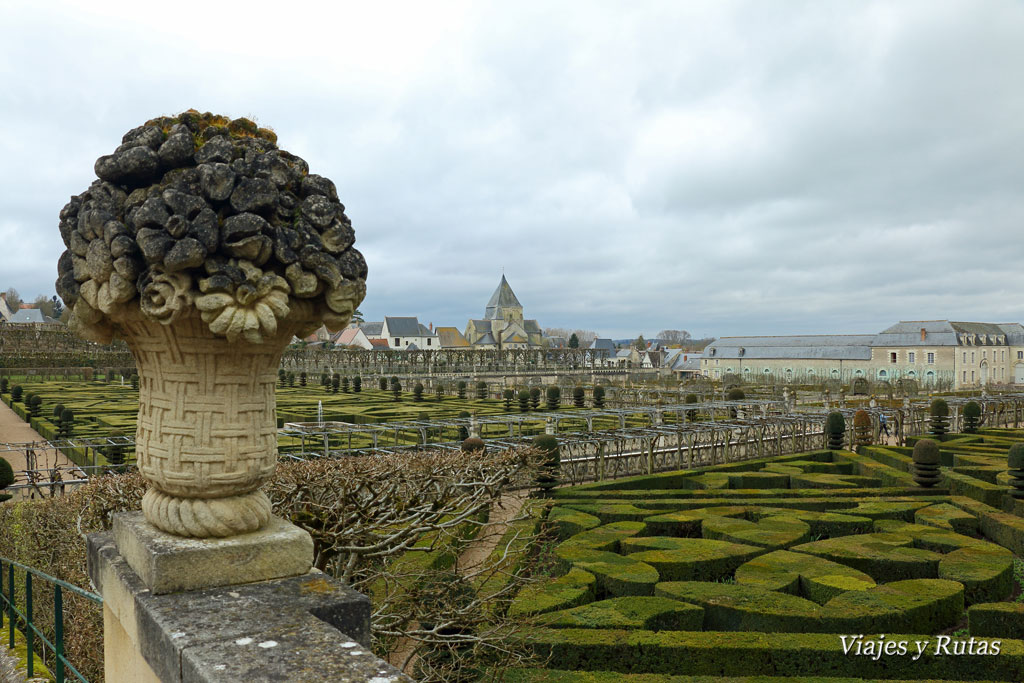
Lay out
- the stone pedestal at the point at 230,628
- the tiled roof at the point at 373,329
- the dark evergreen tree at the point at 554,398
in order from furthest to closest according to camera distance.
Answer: the tiled roof at the point at 373,329, the dark evergreen tree at the point at 554,398, the stone pedestal at the point at 230,628

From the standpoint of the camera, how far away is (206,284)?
97.9 inches

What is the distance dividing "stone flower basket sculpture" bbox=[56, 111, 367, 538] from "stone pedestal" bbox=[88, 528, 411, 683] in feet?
0.82

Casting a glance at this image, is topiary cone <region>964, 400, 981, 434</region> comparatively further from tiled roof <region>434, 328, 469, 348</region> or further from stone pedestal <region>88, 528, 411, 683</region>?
tiled roof <region>434, 328, 469, 348</region>

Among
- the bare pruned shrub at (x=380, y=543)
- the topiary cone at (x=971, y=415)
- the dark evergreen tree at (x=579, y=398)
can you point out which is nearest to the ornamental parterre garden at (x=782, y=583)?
the bare pruned shrub at (x=380, y=543)

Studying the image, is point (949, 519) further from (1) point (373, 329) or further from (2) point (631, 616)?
(1) point (373, 329)

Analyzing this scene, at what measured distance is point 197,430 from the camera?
2668 mm

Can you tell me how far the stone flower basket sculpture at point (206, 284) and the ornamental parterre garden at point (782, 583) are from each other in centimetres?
326

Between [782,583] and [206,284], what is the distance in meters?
6.90

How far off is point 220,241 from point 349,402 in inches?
1279

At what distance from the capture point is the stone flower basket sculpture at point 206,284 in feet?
8.25

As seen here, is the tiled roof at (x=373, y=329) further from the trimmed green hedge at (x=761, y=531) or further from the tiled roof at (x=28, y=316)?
the trimmed green hedge at (x=761, y=531)

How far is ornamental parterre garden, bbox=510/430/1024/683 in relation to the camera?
5.75m

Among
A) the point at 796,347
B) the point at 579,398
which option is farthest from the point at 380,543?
the point at 796,347

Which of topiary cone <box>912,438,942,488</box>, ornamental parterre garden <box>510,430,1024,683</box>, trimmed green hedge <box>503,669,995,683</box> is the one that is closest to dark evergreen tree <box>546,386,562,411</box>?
ornamental parterre garden <box>510,430,1024,683</box>
